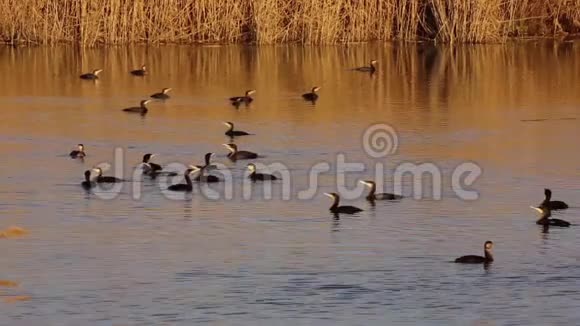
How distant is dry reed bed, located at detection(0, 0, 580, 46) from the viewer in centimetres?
3238

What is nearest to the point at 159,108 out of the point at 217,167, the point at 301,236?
the point at 217,167

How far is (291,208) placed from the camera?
1574 centimetres

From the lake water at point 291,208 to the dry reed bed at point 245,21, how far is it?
14.0 feet

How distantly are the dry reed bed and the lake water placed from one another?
4265 mm

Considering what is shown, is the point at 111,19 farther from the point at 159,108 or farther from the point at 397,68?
the point at 159,108

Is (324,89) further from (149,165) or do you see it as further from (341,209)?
(341,209)

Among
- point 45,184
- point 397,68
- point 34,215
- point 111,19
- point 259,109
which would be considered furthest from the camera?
point 111,19

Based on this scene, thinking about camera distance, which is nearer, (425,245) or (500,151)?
(425,245)

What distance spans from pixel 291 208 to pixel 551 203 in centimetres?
251

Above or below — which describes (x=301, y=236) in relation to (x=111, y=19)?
below

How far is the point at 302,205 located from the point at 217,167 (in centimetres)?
256

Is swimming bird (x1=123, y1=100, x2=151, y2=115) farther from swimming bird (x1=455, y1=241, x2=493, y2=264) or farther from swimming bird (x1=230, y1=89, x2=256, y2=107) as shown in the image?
swimming bird (x1=455, y1=241, x2=493, y2=264)

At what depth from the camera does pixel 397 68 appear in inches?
1155

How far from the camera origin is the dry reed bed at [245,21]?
106 feet
